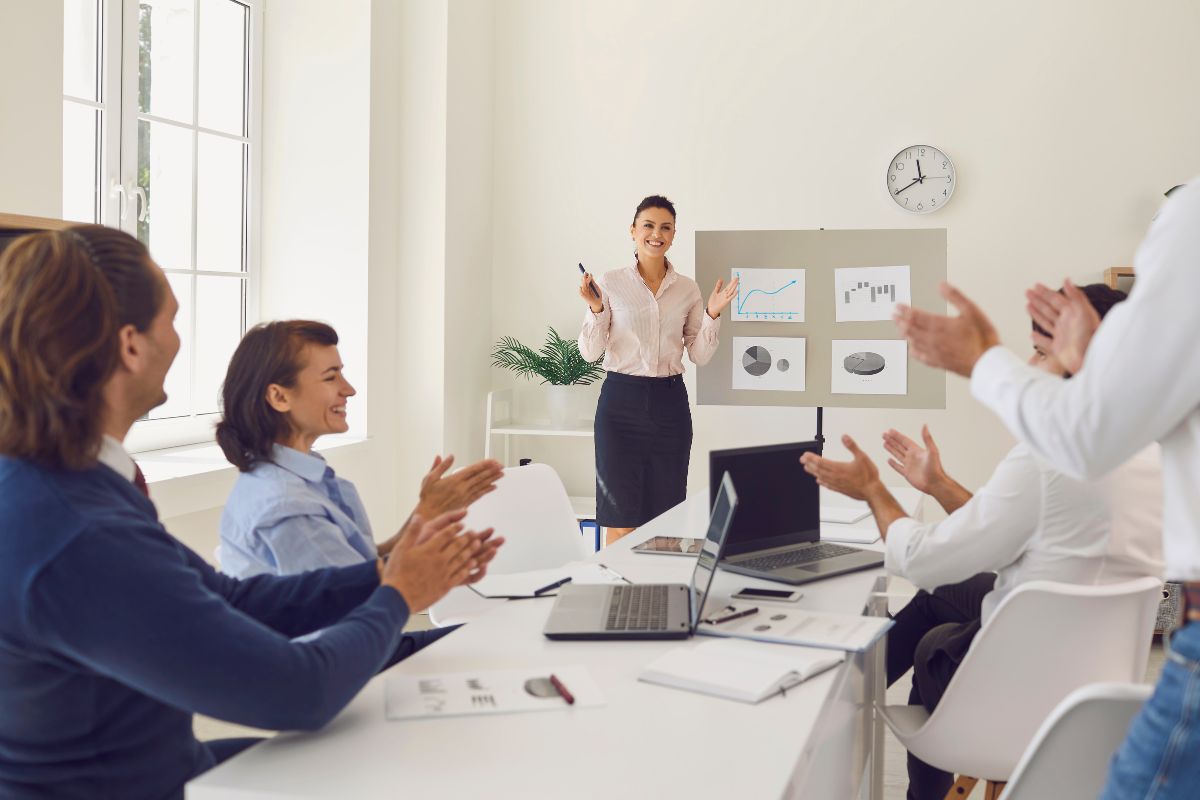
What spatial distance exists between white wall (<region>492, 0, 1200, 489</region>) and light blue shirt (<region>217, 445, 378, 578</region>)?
370cm

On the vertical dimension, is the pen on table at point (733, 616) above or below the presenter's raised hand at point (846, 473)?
below

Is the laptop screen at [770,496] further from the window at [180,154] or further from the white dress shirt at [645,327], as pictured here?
the window at [180,154]

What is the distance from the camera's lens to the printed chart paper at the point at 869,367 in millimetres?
4672

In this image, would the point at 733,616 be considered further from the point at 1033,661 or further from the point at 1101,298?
the point at 1101,298

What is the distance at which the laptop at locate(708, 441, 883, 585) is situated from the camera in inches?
93.9

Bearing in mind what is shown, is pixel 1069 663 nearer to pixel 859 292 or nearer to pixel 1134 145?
pixel 859 292

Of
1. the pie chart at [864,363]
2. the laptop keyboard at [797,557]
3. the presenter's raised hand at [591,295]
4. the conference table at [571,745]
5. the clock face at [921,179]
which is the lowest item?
the conference table at [571,745]

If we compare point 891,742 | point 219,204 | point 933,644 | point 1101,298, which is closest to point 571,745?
point 933,644

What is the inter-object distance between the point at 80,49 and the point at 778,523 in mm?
2969

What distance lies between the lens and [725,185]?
5664 mm

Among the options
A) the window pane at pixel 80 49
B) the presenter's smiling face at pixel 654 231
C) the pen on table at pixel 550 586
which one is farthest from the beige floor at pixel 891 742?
the window pane at pixel 80 49

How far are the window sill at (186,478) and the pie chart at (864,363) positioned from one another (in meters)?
2.59

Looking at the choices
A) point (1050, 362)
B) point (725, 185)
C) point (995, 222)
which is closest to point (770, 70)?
point (725, 185)

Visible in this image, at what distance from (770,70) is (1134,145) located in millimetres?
1806
